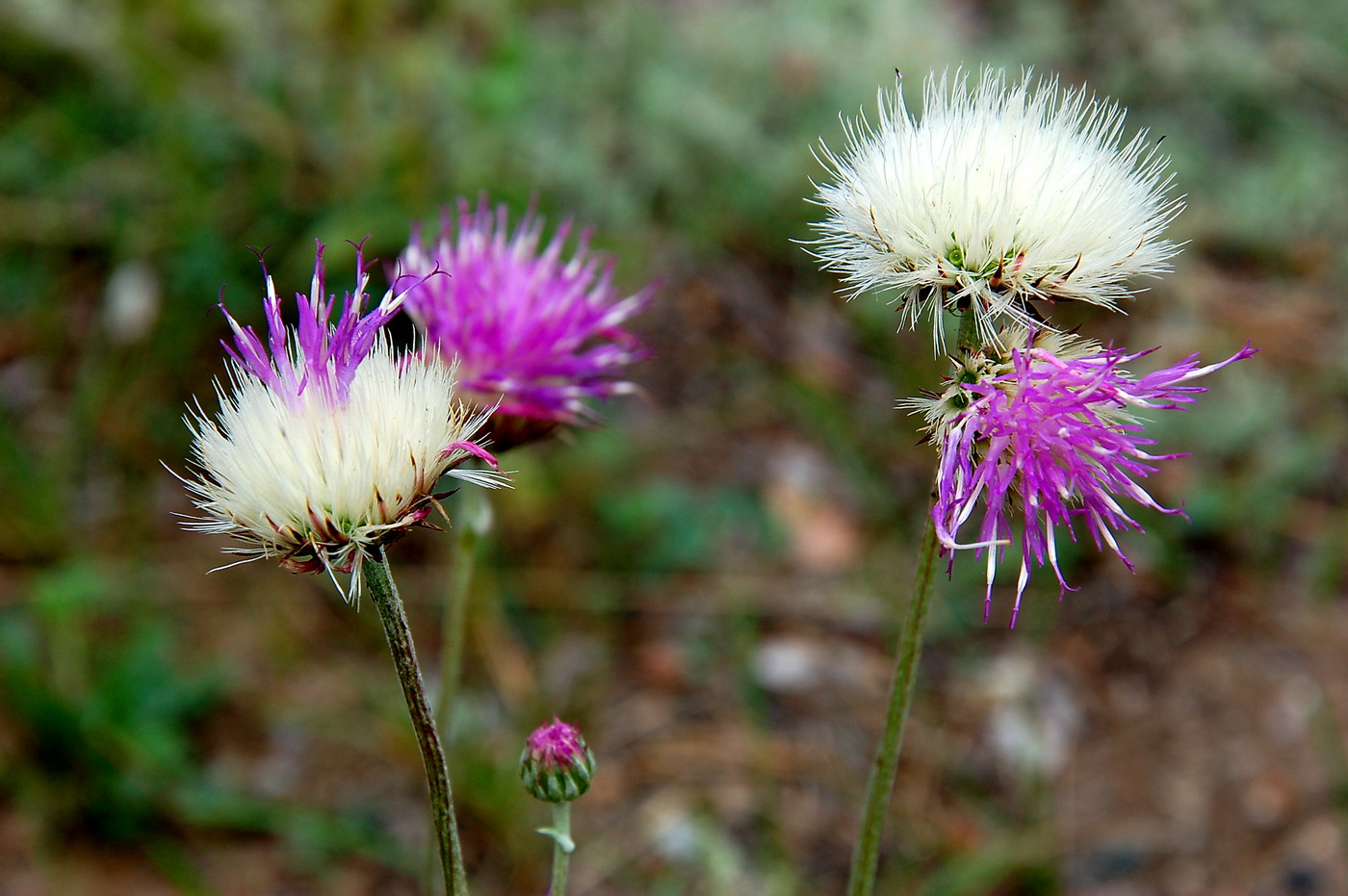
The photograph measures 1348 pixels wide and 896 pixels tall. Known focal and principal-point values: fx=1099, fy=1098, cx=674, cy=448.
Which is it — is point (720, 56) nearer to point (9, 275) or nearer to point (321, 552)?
point (9, 275)

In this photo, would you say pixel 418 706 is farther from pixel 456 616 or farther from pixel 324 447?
pixel 456 616

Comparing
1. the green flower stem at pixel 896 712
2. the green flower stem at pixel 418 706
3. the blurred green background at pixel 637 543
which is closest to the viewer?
the green flower stem at pixel 418 706

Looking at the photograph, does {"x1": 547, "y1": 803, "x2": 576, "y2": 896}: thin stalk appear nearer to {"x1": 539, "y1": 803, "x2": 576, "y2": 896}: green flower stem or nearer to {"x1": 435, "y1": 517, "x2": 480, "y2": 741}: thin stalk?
{"x1": 539, "y1": 803, "x2": 576, "y2": 896}: green flower stem

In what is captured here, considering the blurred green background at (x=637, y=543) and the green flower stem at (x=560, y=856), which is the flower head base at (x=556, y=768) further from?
A: the blurred green background at (x=637, y=543)

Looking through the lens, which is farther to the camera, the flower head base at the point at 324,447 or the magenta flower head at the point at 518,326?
the magenta flower head at the point at 518,326

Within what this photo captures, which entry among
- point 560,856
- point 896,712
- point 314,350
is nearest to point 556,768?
point 560,856

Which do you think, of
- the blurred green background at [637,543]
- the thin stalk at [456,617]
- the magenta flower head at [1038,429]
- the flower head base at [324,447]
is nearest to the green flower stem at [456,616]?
the thin stalk at [456,617]
